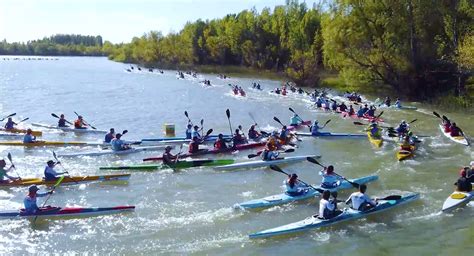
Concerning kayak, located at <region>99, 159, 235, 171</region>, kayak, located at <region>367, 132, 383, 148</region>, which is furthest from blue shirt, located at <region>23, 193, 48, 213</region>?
kayak, located at <region>367, 132, 383, 148</region>

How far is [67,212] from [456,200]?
12.9 m

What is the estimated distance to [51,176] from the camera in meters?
19.4

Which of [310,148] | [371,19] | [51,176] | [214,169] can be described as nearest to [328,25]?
[371,19]

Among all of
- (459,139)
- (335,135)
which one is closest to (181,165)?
(335,135)

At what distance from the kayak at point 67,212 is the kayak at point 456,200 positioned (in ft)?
34.5

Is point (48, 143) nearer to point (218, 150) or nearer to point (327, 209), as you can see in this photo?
point (218, 150)

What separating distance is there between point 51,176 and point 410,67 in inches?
1329

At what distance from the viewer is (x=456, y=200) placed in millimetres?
16297

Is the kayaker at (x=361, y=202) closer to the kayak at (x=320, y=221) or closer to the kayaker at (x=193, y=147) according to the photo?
the kayak at (x=320, y=221)

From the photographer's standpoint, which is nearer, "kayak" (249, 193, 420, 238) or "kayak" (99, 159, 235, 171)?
"kayak" (249, 193, 420, 238)

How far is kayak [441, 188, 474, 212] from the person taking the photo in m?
16.1

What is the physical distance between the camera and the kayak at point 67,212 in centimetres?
1566

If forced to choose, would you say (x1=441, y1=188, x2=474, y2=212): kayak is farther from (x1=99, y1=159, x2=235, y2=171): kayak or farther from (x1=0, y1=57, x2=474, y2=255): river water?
(x1=99, y1=159, x2=235, y2=171): kayak

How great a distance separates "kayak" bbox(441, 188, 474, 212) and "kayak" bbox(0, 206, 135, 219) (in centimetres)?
1051
